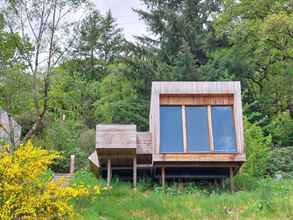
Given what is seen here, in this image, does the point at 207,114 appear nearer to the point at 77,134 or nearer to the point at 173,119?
the point at 173,119

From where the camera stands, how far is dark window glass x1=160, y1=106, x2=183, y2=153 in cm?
1238

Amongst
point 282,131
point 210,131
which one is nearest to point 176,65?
point 282,131

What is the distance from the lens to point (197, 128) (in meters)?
12.6

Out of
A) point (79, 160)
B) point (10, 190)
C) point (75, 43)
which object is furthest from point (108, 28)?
point (10, 190)

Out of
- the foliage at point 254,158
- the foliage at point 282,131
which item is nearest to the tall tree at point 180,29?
the foliage at point 282,131

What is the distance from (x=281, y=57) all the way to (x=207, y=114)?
450 inches

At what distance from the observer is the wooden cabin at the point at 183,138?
12070mm

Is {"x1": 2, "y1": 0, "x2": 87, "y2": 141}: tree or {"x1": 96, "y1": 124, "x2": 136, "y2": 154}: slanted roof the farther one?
{"x1": 2, "y1": 0, "x2": 87, "y2": 141}: tree

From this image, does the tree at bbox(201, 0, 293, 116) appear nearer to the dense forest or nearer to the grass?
the dense forest

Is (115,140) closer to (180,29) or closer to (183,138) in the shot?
(183,138)

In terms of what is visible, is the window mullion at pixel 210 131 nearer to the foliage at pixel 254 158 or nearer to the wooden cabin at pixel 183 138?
the wooden cabin at pixel 183 138

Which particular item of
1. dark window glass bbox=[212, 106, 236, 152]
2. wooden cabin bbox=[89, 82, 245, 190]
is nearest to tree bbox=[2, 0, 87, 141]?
wooden cabin bbox=[89, 82, 245, 190]

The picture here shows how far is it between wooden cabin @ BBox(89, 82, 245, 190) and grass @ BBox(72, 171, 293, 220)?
2.81 ft

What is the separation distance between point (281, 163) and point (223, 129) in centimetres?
427
